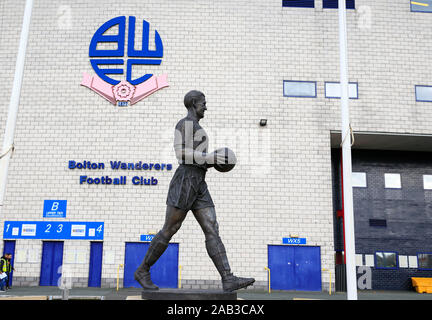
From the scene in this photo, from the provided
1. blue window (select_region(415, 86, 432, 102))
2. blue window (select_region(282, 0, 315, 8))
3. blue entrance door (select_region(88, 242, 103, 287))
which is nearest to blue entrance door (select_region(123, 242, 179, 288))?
blue entrance door (select_region(88, 242, 103, 287))

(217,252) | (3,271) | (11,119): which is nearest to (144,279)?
(217,252)

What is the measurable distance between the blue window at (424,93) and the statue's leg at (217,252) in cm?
1623

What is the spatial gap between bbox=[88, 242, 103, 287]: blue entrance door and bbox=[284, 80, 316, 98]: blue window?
35.1ft

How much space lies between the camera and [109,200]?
17359mm

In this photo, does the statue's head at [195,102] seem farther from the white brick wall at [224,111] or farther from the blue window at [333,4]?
the blue window at [333,4]

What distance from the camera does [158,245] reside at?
18.8 ft

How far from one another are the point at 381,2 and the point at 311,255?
12.4 metres

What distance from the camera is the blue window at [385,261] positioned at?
2039 cm

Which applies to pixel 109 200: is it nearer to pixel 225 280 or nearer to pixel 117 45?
pixel 117 45

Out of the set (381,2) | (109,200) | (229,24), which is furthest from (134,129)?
(381,2)

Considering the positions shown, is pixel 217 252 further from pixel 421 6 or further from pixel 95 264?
pixel 421 6

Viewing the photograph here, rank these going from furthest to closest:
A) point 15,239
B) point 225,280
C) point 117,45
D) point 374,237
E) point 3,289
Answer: point 374,237, point 117,45, point 15,239, point 3,289, point 225,280

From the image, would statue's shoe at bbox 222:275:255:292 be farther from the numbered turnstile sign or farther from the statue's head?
the numbered turnstile sign

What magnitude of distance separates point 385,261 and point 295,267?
5.99m
